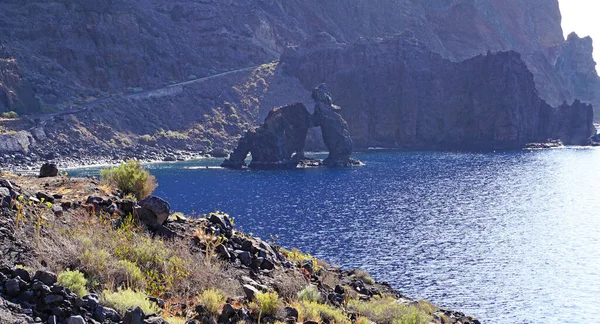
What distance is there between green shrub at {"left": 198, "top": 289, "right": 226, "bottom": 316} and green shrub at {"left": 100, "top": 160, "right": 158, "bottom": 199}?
7610mm

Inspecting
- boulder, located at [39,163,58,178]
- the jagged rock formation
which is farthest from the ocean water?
boulder, located at [39,163,58,178]

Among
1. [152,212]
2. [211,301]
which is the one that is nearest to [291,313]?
[211,301]

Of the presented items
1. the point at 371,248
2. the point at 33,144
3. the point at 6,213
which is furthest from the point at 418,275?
the point at 33,144

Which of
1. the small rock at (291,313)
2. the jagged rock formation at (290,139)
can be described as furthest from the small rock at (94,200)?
the jagged rock formation at (290,139)

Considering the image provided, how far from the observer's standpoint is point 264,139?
470ft

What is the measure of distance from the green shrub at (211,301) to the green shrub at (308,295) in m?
3.56

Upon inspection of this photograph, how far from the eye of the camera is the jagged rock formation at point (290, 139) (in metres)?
142

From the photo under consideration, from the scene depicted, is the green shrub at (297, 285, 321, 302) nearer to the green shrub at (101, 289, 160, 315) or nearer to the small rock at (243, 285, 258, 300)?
the small rock at (243, 285, 258, 300)

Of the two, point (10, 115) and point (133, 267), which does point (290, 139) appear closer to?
point (10, 115)

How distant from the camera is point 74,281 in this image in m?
12.9

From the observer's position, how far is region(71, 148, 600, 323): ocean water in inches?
1747

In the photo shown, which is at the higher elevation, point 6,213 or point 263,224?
point 6,213

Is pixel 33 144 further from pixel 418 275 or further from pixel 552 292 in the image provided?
pixel 552 292

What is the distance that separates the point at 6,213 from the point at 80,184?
220 inches
